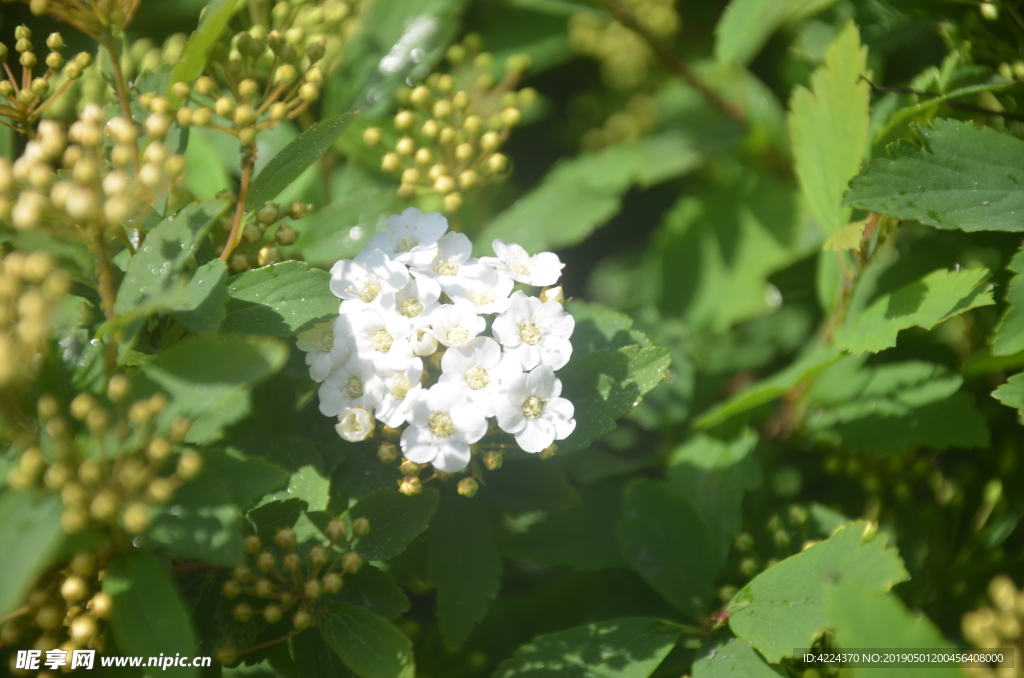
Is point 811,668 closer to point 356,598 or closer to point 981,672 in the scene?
point 981,672

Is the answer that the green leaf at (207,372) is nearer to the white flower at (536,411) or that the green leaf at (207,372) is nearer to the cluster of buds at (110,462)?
the cluster of buds at (110,462)

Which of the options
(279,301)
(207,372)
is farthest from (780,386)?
(207,372)

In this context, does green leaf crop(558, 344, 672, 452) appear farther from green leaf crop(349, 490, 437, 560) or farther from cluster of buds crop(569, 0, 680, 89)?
cluster of buds crop(569, 0, 680, 89)

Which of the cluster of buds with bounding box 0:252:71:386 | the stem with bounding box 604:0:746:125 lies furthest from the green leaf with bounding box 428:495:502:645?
the stem with bounding box 604:0:746:125

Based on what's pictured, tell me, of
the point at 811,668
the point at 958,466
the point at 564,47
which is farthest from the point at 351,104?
the point at 958,466

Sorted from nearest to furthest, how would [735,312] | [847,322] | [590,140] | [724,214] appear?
1. [847,322]
2. [735,312]
3. [724,214]
4. [590,140]
